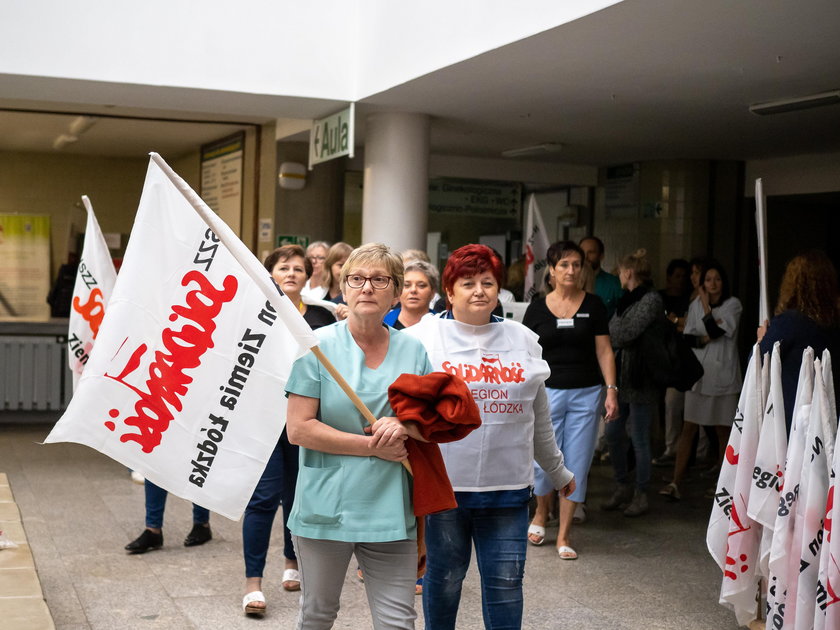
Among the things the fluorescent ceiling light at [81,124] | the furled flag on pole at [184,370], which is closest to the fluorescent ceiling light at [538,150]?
the fluorescent ceiling light at [81,124]

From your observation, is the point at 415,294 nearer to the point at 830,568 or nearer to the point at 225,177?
the point at 830,568

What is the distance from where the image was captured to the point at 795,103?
24.7 feet

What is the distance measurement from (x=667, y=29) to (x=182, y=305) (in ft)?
→ 10.7

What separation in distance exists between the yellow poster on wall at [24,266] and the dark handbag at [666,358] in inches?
399

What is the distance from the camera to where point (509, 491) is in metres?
3.70

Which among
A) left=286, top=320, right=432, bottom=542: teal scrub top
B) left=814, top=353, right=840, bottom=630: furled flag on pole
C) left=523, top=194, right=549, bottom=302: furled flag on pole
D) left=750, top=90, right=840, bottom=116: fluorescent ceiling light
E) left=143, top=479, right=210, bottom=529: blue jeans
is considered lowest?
left=143, top=479, right=210, bottom=529: blue jeans

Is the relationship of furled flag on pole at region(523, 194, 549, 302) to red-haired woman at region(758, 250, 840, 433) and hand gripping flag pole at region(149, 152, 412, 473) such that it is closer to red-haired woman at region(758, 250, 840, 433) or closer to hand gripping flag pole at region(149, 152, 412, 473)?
red-haired woman at region(758, 250, 840, 433)

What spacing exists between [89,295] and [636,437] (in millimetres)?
3906

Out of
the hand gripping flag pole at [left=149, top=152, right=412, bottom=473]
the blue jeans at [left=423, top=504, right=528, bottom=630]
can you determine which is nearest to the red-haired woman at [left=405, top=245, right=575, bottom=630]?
the blue jeans at [left=423, top=504, right=528, bottom=630]

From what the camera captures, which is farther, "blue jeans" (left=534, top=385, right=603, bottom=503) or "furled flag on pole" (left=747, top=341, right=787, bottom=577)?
"blue jeans" (left=534, top=385, right=603, bottom=503)

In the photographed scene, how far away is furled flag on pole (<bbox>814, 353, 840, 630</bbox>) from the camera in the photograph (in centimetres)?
396

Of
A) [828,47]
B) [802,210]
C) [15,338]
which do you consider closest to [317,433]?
[828,47]

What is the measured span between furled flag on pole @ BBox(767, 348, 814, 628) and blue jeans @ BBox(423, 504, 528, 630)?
1.32 metres

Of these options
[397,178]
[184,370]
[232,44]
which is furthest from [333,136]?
[184,370]
